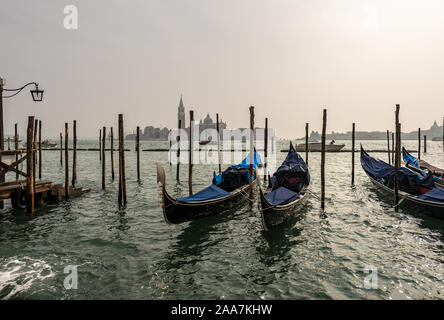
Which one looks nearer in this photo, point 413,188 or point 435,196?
point 435,196

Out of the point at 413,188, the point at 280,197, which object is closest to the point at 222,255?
the point at 280,197

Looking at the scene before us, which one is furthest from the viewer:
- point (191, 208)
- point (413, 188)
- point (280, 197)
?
point (413, 188)

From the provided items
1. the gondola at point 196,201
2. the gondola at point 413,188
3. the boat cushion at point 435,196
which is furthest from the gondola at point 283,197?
the boat cushion at point 435,196

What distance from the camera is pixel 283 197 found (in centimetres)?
844

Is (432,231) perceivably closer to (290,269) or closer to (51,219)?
(290,269)

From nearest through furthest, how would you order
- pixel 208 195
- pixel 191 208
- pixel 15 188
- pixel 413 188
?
pixel 191 208, pixel 208 195, pixel 15 188, pixel 413 188

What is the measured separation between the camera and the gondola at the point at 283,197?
7.16m

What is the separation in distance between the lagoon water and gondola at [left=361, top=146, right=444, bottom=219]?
45 centimetres

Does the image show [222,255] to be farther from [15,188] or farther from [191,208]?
[15,188]

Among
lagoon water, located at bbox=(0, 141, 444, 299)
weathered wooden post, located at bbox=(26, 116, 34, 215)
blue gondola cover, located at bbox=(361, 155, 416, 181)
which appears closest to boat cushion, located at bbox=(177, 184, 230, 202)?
lagoon water, located at bbox=(0, 141, 444, 299)

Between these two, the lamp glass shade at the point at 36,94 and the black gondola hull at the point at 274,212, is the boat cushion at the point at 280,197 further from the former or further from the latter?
the lamp glass shade at the point at 36,94

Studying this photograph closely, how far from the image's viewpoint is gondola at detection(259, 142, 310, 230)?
7.16 m

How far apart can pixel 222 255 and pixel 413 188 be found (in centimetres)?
942

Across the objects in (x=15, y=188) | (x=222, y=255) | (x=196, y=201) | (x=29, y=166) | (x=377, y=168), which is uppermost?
(x=29, y=166)
